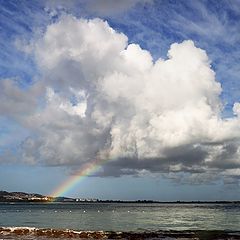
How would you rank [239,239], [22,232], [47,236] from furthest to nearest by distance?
1. [22,232]
2. [47,236]
3. [239,239]

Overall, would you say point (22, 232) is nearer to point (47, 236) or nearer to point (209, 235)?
point (47, 236)

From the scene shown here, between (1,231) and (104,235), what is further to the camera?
(1,231)

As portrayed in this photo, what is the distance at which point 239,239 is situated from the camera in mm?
65062

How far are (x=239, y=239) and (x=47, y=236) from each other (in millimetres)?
29883

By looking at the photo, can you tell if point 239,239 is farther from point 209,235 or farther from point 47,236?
point 47,236

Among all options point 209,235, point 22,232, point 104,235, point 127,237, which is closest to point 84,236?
point 104,235

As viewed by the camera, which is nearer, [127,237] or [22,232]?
[127,237]

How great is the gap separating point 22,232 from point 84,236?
1317 cm

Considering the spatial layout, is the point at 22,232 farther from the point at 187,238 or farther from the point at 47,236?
the point at 187,238

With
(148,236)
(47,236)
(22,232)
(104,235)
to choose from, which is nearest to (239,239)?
(148,236)

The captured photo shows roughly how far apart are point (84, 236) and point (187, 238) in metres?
16.2

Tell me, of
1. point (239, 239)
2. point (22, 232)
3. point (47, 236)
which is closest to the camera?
point (239, 239)

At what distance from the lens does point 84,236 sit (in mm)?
68500

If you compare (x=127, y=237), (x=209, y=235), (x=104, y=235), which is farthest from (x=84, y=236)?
(x=209, y=235)
